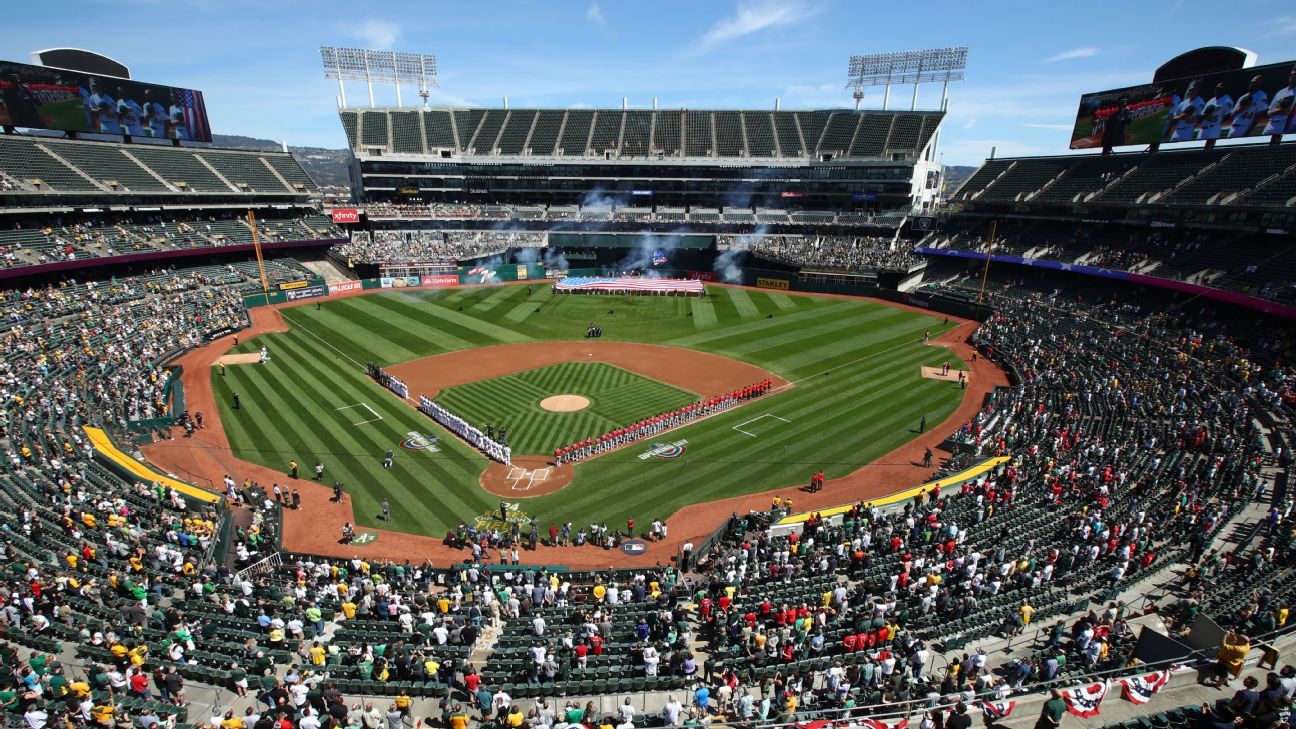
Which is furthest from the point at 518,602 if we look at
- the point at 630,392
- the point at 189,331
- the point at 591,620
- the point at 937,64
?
the point at 937,64

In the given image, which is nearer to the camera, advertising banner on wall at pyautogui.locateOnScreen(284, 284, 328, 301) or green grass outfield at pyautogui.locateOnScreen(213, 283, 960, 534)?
green grass outfield at pyautogui.locateOnScreen(213, 283, 960, 534)

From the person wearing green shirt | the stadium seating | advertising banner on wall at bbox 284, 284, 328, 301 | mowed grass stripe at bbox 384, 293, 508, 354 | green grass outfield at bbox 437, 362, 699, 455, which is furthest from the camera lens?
the stadium seating

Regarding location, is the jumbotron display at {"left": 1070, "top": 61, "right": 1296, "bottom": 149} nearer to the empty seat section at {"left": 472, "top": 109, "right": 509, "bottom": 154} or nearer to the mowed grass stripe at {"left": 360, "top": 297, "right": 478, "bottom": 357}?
the mowed grass stripe at {"left": 360, "top": 297, "right": 478, "bottom": 357}

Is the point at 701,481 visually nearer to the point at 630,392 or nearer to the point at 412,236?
the point at 630,392

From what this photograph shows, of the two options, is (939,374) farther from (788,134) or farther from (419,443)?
(788,134)

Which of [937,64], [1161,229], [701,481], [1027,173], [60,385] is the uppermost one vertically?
[937,64]

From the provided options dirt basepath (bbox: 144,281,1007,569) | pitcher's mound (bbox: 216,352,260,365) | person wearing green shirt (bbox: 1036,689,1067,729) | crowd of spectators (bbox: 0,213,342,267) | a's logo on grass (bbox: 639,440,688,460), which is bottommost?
dirt basepath (bbox: 144,281,1007,569)

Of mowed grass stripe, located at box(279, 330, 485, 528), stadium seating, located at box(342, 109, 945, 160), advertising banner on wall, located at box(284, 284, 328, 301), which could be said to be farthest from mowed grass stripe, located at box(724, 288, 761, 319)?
advertising banner on wall, located at box(284, 284, 328, 301)
